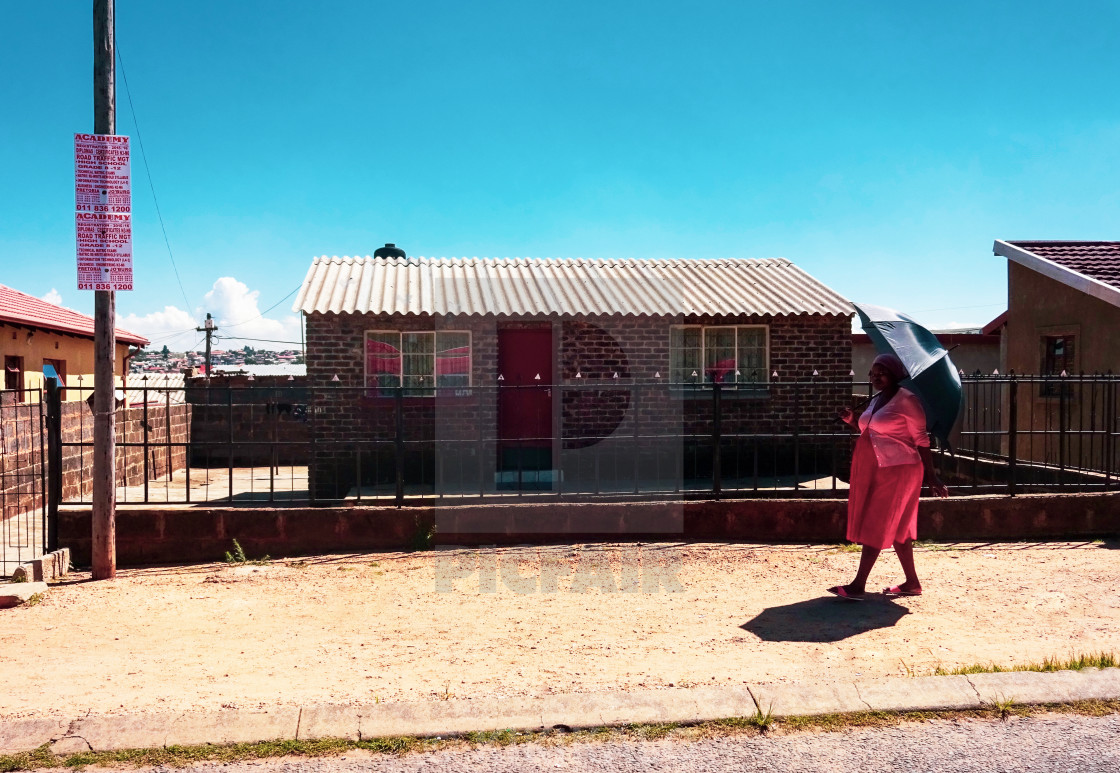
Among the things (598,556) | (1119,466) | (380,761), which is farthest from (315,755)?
(1119,466)

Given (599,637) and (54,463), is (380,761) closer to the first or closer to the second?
(599,637)

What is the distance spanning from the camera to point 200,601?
19.7 feet

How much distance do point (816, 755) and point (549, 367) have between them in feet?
28.7

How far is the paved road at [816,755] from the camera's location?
3.22 meters

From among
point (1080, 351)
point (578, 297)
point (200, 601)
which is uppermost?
point (578, 297)

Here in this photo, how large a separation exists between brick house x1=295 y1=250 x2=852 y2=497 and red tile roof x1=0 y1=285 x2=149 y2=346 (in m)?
6.26

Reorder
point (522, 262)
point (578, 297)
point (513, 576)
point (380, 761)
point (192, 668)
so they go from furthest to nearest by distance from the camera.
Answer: point (522, 262)
point (578, 297)
point (513, 576)
point (192, 668)
point (380, 761)

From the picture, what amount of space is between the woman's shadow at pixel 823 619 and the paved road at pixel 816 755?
1.37 meters

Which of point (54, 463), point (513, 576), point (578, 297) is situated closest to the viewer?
point (513, 576)

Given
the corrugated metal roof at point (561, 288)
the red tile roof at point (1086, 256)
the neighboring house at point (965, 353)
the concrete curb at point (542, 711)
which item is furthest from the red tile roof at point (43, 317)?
the red tile roof at point (1086, 256)

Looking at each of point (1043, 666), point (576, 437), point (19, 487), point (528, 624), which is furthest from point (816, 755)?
point (19, 487)

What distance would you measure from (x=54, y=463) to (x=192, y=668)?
3.68 meters

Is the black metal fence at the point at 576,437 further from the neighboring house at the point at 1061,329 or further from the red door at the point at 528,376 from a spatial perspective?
the neighboring house at the point at 1061,329

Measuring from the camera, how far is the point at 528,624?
17.3 ft
